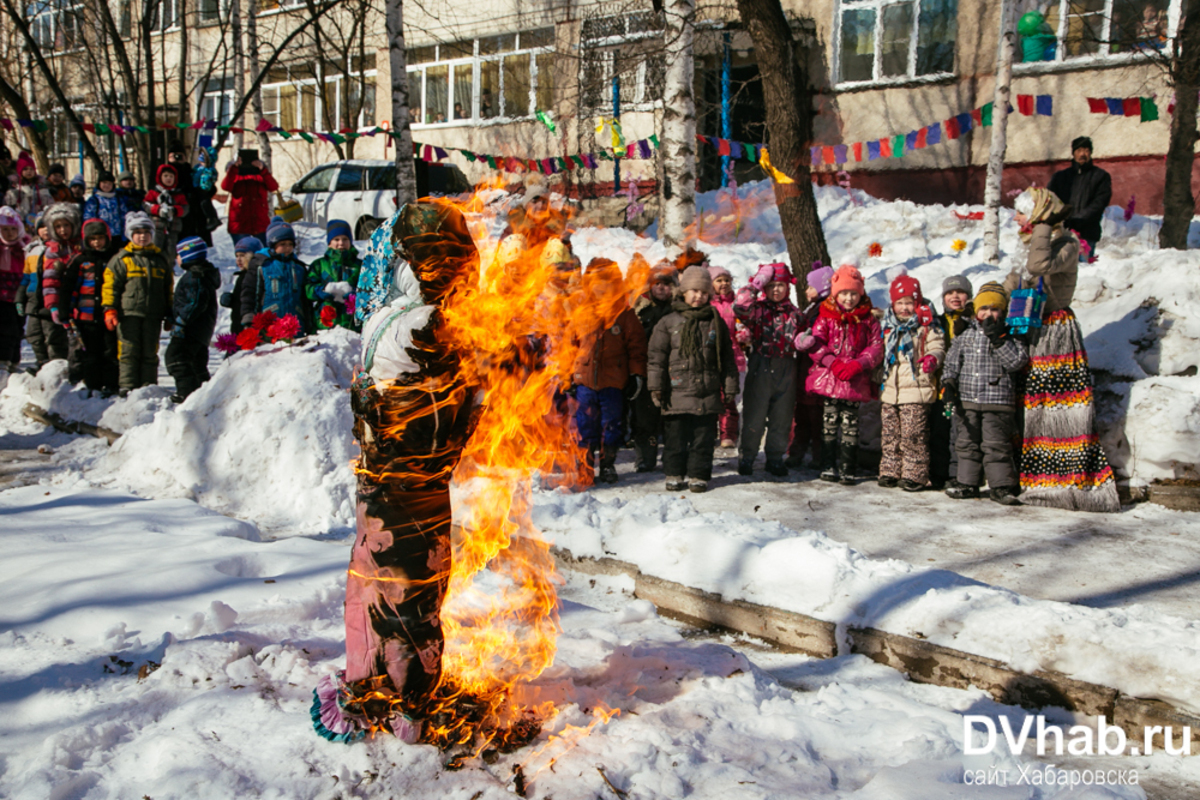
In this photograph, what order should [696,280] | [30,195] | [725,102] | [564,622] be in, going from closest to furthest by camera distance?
[564,622] < [696,280] < [30,195] < [725,102]

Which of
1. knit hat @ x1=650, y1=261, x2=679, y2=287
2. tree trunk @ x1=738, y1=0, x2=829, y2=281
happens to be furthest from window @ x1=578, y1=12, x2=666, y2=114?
knit hat @ x1=650, y1=261, x2=679, y2=287

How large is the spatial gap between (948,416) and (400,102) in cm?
962

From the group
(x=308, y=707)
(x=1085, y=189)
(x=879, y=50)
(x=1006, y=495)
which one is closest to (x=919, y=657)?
(x=308, y=707)

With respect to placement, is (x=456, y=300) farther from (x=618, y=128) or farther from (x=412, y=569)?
(x=618, y=128)

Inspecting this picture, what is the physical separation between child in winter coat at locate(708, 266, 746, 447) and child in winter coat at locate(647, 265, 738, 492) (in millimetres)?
314

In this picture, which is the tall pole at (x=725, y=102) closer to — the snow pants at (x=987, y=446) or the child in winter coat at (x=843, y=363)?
the child in winter coat at (x=843, y=363)

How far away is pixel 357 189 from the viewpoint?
760 inches

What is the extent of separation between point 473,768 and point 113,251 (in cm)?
955

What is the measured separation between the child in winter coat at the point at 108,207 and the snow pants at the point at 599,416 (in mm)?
10208

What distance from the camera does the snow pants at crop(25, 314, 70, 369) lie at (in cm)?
1182

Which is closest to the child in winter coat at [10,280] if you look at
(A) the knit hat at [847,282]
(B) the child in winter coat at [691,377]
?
(B) the child in winter coat at [691,377]

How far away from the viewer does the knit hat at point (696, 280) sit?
7297 millimetres

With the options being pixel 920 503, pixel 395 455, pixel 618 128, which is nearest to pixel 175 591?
pixel 395 455

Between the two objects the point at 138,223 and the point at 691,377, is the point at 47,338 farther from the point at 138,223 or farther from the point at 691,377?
the point at 691,377
